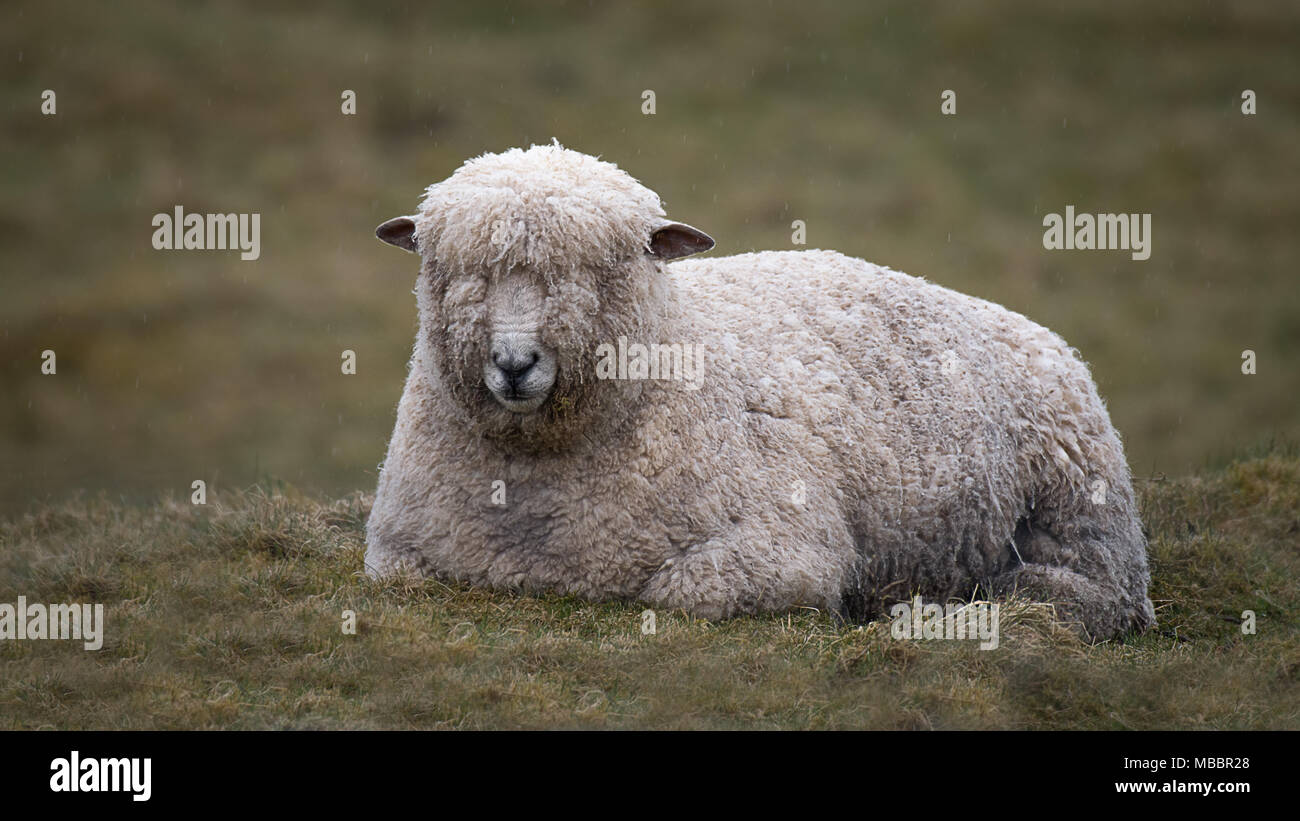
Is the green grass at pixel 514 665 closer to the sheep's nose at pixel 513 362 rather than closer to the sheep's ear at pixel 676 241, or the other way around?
the sheep's nose at pixel 513 362

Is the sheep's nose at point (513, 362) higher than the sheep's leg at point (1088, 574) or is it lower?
higher

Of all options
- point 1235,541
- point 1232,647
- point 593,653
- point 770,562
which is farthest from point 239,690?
point 1235,541

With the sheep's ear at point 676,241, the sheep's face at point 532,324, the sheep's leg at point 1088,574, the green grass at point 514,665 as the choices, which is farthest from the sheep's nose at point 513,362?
the sheep's leg at point 1088,574

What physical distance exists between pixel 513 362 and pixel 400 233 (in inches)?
46.4

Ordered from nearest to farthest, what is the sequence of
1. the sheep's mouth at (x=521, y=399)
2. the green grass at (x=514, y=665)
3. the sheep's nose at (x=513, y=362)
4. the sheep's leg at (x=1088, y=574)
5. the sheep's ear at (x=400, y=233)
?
the green grass at (x=514, y=665) < the sheep's nose at (x=513, y=362) < the sheep's mouth at (x=521, y=399) < the sheep's ear at (x=400, y=233) < the sheep's leg at (x=1088, y=574)

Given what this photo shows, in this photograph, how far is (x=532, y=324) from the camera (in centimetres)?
729

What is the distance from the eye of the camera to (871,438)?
8.73 metres

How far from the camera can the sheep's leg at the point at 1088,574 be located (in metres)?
8.90

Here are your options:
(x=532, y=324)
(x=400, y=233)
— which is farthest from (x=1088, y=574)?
(x=400, y=233)

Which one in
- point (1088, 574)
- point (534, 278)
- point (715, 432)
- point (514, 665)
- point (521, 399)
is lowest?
point (514, 665)

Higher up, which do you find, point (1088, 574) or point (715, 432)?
point (715, 432)

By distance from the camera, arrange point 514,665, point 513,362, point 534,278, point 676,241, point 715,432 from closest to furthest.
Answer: point 514,665
point 513,362
point 534,278
point 676,241
point 715,432

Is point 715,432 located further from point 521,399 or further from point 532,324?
point 532,324

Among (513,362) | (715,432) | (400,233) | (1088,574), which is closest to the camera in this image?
(513,362)
